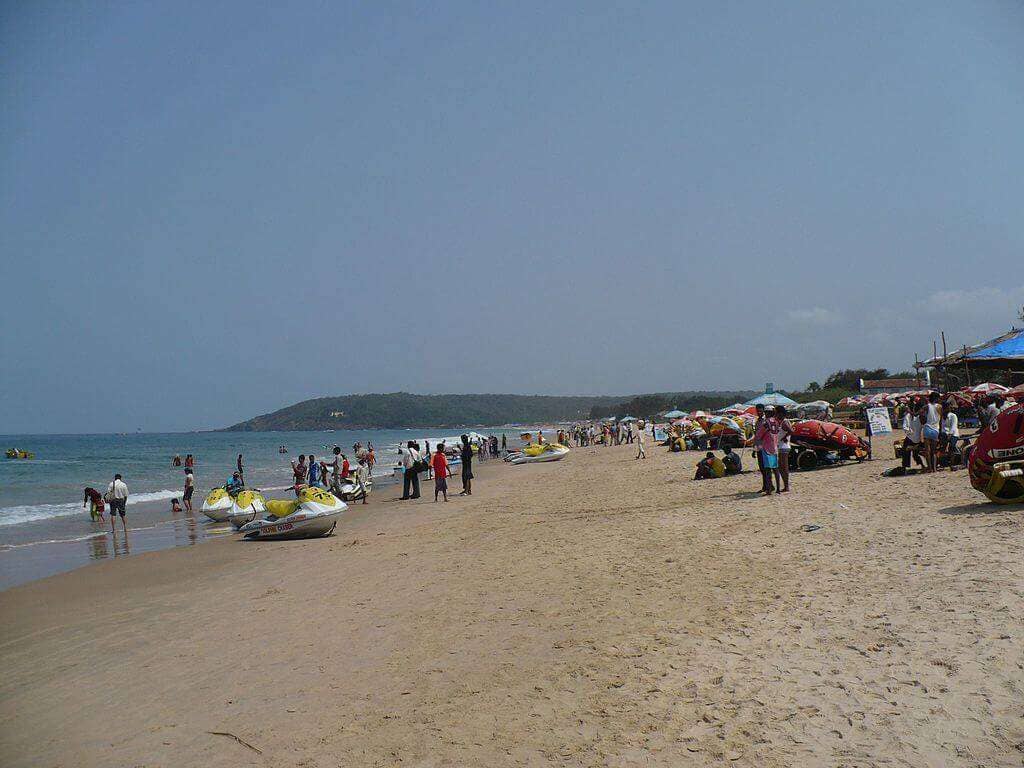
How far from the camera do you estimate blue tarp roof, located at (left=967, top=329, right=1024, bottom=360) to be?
15.9 meters

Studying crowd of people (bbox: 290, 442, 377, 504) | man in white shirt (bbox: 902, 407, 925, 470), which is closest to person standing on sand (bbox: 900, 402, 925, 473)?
man in white shirt (bbox: 902, 407, 925, 470)

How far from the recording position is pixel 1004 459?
863cm

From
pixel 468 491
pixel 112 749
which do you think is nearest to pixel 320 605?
pixel 112 749

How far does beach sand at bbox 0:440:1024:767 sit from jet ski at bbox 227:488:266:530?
19.0ft

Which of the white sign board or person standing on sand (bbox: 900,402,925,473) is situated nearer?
person standing on sand (bbox: 900,402,925,473)

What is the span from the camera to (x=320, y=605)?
307 inches

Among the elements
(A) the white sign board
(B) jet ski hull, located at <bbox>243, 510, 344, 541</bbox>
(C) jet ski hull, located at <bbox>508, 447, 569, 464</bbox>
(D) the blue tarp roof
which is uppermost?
(D) the blue tarp roof

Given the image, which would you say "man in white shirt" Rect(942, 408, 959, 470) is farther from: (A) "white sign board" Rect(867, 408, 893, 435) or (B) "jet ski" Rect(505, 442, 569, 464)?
(B) "jet ski" Rect(505, 442, 569, 464)

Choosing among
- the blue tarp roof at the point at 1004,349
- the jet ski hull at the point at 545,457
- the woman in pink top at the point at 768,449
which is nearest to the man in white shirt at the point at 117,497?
the woman in pink top at the point at 768,449

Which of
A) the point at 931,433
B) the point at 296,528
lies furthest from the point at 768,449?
the point at 296,528

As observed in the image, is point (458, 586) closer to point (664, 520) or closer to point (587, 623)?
point (587, 623)

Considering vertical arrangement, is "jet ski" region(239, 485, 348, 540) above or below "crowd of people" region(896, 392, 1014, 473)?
below

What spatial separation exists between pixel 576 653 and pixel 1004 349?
1570 centimetres

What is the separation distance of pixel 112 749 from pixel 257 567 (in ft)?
21.6
